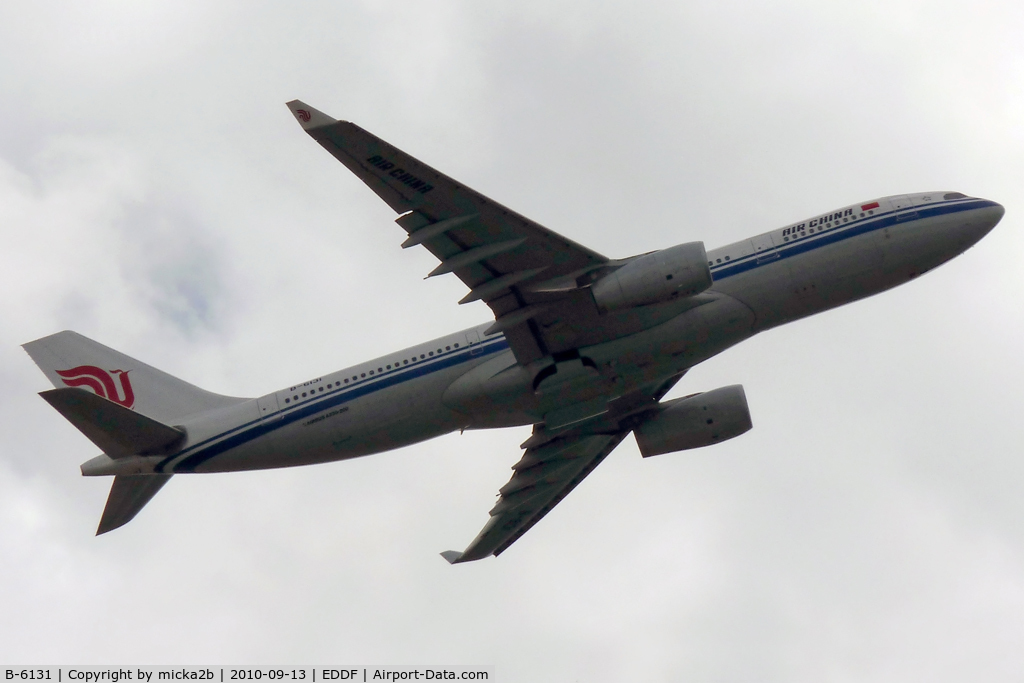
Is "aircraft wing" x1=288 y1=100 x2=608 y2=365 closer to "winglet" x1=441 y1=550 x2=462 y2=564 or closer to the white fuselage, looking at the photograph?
the white fuselage

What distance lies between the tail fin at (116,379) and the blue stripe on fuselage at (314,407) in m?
2.79

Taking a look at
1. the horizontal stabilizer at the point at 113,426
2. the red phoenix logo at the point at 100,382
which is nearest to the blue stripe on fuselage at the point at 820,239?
the horizontal stabilizer at the point at 113,426

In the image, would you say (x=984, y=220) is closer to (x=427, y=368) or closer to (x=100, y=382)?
(x=427, y=368)

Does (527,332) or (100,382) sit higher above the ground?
(100,382)

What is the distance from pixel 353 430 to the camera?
36.2 metres

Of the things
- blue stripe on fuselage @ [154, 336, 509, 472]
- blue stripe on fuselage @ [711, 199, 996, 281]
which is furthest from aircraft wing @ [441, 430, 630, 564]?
blue stripe on fuselage @ [711, 199, 996, 281]

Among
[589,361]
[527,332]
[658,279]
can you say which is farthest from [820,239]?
[527,332]

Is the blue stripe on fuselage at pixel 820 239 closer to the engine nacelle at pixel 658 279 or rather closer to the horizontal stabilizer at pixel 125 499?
the engine nacelle at pixel 658 279

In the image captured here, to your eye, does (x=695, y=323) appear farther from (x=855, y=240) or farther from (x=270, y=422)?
(x=270, y=422)

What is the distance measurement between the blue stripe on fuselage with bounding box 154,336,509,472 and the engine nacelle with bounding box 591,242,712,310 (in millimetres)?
4897

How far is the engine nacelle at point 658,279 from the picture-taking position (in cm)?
3222

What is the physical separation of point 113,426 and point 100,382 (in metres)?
5.53

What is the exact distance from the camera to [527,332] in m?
34.3

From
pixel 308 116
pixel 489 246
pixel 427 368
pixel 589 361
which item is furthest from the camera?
pixel 427 368
